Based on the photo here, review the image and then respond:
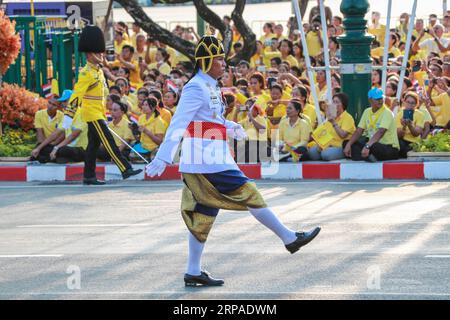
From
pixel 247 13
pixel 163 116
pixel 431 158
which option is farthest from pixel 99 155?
pixel 247 13

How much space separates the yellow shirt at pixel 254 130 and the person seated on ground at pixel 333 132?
68cm

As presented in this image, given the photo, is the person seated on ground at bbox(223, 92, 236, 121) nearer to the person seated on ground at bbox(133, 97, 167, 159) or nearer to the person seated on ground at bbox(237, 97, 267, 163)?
the person seated on ground at bbox(237, 97, 267, 163)

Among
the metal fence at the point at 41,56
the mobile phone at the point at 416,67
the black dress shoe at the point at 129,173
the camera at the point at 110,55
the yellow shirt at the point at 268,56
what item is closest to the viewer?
the black dress shoe at the point at 129,173

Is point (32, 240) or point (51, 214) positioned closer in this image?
point (32, 240)

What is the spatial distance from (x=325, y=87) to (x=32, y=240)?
24.0ft

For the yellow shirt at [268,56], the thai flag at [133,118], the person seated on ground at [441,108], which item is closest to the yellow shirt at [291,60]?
the yellow shirt at [268,56]

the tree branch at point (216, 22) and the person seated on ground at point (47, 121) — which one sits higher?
the tree branch at point (216, 22)

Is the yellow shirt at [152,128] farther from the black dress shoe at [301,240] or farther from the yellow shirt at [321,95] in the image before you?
the black dress shoe at [301,240]

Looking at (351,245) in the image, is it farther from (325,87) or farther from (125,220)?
(325,87)

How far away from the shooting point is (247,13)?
4200cm

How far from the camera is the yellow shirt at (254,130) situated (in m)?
15.6

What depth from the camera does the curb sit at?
14398 mm

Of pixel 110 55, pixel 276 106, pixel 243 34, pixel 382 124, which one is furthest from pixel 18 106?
pixel 110 55

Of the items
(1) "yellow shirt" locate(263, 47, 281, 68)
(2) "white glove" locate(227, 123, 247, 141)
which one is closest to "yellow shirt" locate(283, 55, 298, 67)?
(1) "yellow shirt" locate(263, 47, 281, 68)
